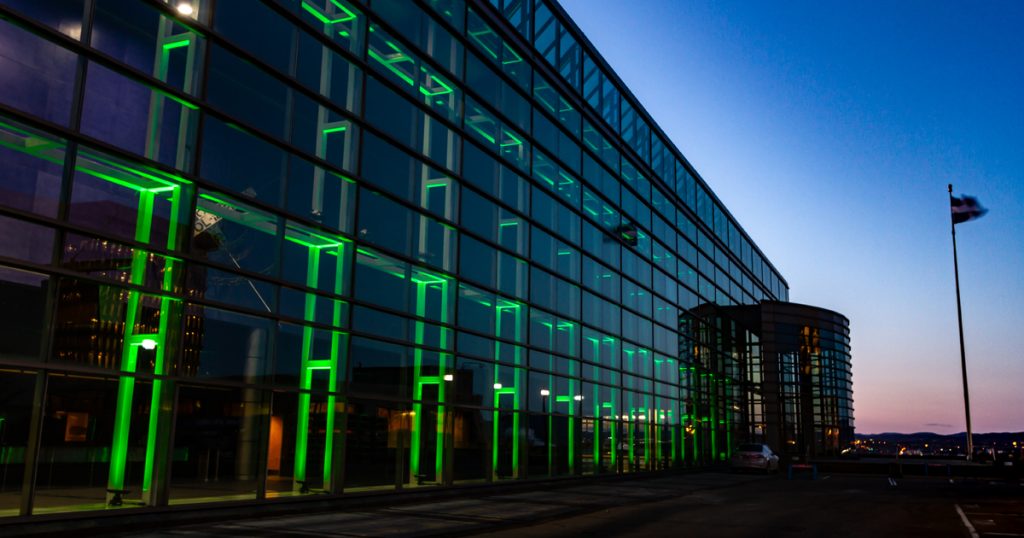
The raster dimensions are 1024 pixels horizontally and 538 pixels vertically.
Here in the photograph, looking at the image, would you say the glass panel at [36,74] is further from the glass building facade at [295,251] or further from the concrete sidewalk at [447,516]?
the concrete sidewalk at [447,516]

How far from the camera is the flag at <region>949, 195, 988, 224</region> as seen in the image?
44594 millimetres

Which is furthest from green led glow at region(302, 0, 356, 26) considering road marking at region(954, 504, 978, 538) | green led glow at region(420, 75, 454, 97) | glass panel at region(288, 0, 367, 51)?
road marking at region(954, 504, 978, 538)

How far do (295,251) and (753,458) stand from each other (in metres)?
31.5

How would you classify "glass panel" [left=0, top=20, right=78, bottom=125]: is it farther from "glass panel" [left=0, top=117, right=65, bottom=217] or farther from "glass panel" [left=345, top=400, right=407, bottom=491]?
"glass panel" [left=345, top=400, right=407, bottom=491]

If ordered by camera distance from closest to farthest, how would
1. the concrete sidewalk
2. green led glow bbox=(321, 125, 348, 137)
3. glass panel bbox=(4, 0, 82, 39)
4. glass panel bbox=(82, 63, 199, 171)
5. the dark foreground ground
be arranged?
glass panel bbox=(4, 0, 82, 39), glass panel bbox=(82, 63, 199, 171), the concrete sidewalk, the dark foreground ground, green led glow bbox=(321, 125, 348, 137)

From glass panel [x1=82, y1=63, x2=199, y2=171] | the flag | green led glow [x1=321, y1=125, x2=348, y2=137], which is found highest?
the flag

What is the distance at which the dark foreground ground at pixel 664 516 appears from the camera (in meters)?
14.9

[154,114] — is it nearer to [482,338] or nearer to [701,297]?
[482,338]

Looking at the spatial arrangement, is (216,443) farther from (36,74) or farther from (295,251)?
(36,74)

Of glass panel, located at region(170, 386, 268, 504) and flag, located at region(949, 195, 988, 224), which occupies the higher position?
flag, located at region(949, 195, 988, 224)

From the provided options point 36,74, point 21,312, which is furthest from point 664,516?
point 36,74

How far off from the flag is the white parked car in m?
16.5

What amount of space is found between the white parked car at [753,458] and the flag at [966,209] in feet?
54.1

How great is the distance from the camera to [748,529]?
16.2 meters
